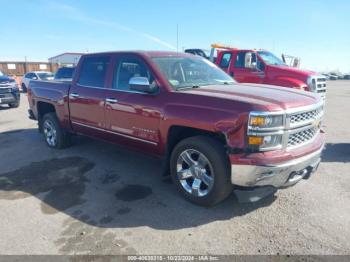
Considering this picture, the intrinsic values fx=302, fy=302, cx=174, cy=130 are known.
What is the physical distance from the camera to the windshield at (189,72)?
4.21m

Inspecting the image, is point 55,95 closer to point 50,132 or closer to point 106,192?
point 50,132

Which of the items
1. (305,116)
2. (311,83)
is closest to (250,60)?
(311,83)

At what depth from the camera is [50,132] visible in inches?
256

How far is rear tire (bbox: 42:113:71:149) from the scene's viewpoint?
6.22 metres

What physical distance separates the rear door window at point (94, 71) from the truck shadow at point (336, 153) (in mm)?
4192

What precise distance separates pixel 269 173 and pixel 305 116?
89 cm

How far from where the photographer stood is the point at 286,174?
3.28 metres

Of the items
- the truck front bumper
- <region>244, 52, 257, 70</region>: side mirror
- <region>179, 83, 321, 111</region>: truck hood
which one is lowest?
the truck front bumper

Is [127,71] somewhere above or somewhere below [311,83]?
above

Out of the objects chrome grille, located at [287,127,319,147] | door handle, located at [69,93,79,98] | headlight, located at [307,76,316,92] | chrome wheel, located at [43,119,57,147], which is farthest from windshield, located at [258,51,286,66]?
chrome wheel, located at [43,119,57,147]

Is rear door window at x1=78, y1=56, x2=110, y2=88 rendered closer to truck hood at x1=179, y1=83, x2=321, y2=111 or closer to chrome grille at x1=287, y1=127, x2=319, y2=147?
truck hood at x1=179, y1=83, x2=321, y2=111

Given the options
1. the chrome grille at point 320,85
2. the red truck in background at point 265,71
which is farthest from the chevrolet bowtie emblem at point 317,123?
the chrome grille at point 320,85

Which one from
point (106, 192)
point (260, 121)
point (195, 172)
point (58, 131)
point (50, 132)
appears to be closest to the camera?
point (260, 121)

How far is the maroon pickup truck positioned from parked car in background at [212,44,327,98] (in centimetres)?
491
